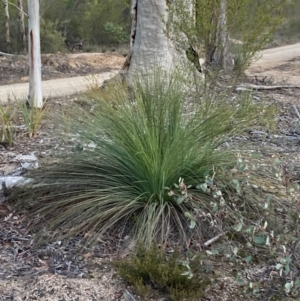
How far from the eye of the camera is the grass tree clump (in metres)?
3.66

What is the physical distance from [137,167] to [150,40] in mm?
5450

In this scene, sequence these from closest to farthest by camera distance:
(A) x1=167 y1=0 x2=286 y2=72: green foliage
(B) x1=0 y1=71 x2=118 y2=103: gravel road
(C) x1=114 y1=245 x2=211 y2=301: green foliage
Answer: (C) x1=114 y1=245 x2=211 y2=301: green foliage
(A) x1=167 y1=0 x2=286 y2=72: green foliage
(B) x1=0 y1=71 x2=118 y2=103: gravel road

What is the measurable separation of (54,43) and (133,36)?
38.6 feet

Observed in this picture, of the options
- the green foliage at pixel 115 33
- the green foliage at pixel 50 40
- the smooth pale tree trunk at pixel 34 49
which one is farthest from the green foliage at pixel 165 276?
the green foliage at pixel 115 33

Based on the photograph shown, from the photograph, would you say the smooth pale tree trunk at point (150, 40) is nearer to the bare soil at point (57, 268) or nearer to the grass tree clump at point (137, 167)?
the bare soil at point (57, 268)

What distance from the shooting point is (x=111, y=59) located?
17.7 m

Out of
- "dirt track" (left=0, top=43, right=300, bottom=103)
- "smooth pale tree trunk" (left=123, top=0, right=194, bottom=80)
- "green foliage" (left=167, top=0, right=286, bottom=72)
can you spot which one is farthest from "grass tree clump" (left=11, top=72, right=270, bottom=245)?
"dirt track" (left=0, top=43, right=300, bottom=103)

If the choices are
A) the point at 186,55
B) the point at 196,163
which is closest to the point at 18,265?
the point at 196,163

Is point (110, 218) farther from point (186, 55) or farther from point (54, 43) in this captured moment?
point (54, 43)

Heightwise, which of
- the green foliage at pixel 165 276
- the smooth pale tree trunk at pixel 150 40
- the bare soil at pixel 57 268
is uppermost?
the smooth pale tree trunk at pixel 150 40

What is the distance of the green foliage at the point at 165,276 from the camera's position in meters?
2.88

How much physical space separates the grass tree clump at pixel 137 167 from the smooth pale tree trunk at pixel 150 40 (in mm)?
4518

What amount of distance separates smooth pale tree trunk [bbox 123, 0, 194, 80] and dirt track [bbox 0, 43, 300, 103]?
7.40 feet

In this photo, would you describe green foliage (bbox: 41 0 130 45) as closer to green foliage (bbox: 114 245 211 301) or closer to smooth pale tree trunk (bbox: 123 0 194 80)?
smooth pale tree trunk (bbox: 123 0 194 80)
